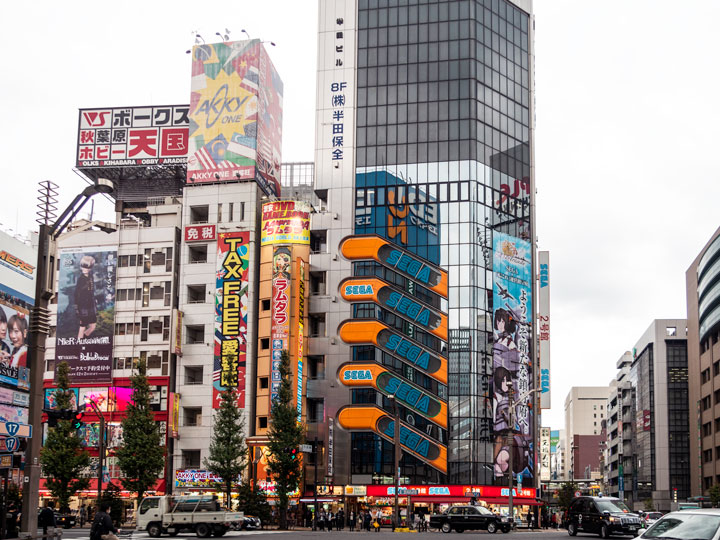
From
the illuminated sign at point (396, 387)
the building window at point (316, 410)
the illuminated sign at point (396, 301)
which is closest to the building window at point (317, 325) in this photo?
the illuminated sign at point (396, 301)

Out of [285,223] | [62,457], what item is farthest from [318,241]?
[62,457]

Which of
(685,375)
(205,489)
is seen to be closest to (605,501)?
(205,489)

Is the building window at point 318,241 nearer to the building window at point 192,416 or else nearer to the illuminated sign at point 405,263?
the illuminated sign at point 405,263

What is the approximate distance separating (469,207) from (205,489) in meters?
37.3

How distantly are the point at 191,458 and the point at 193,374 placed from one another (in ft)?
27.0

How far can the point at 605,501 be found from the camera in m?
41.7

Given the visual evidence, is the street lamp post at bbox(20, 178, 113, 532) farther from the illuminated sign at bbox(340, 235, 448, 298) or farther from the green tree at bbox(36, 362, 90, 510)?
the illuminated sign at bbox(340, 235, 448, 298)

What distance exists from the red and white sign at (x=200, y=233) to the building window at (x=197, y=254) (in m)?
1.22

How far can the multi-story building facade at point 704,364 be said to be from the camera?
4914 inches

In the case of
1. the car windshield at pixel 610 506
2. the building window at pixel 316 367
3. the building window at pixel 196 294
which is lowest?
the car windshield at pixel 610 506

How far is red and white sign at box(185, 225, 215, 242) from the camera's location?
309 ft

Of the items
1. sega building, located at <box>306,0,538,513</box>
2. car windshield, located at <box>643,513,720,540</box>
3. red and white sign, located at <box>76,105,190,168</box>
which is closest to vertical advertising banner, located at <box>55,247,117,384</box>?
red and white sign, located at <box>76,105,190,168</box>

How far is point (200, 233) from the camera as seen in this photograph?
9444cm

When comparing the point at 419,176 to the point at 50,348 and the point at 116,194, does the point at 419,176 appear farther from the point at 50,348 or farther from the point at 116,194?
the point at 50,348
